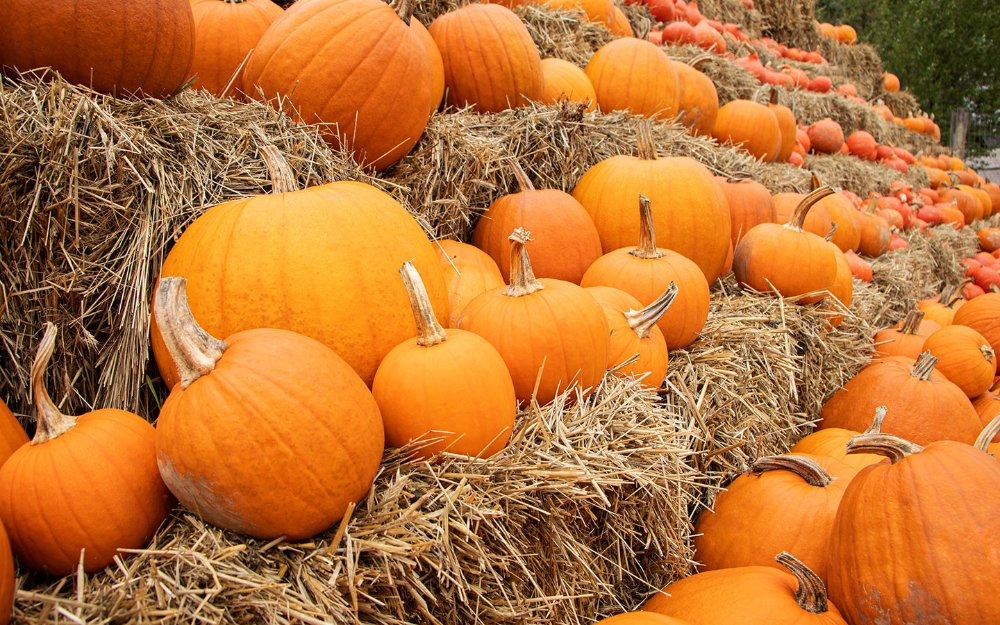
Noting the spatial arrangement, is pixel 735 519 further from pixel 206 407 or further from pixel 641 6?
pixel 641 6

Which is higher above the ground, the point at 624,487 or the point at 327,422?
the point at 327,422

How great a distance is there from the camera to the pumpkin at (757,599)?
147 cm

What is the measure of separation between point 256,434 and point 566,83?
9.91 ft

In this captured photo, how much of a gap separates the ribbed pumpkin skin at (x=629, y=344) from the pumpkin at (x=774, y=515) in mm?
403

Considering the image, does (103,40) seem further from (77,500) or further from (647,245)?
(647,245)

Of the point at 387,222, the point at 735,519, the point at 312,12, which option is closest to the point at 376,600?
the point at 387,222

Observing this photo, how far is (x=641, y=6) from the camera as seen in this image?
6418mm

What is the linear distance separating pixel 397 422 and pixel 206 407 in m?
0.42

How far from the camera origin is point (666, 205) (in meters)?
2.86

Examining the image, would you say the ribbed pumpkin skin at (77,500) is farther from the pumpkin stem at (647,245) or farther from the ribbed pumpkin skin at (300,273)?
the pumpkin stem at (647,245)

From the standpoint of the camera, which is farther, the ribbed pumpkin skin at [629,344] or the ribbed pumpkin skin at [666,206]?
the ribbed pumpkin skin at [666,206]

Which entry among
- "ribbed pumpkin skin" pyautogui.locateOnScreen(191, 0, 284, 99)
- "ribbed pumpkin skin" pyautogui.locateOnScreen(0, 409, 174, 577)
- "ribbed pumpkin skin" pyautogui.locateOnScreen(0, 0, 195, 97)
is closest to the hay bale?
"ribbed pumpkin skin" pyautogui.locateOnScreen(0, 409, 174, 577)

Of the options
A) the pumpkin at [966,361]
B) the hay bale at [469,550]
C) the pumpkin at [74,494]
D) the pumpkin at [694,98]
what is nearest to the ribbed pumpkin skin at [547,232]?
the hay bale at [469,550]

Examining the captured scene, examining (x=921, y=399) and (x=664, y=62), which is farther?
(x=664, y=62)
